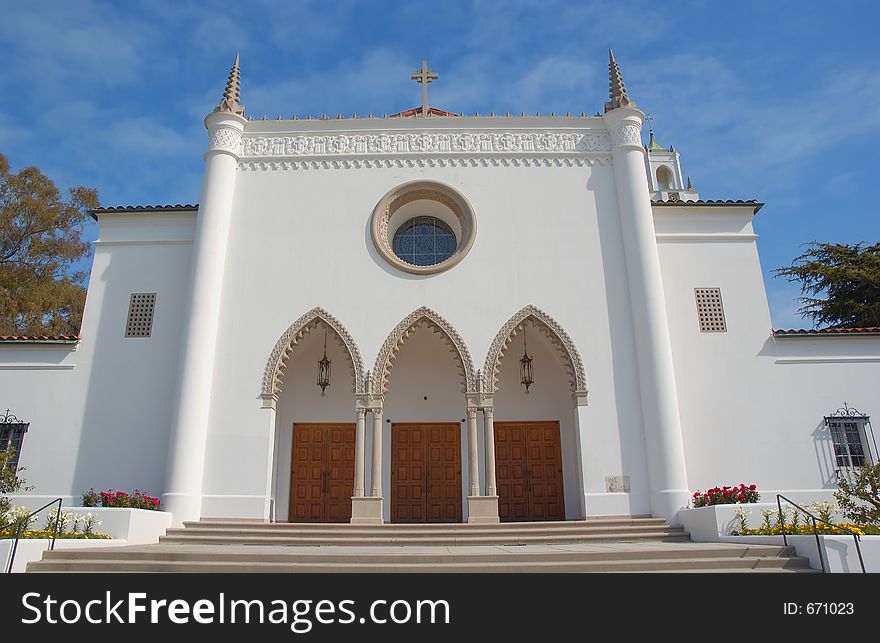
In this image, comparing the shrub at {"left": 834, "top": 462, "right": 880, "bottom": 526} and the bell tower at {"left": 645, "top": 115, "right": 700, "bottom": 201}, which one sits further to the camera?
the bell tower at {"left": 645, "top": 115, "right": 700, "bottom": 201}

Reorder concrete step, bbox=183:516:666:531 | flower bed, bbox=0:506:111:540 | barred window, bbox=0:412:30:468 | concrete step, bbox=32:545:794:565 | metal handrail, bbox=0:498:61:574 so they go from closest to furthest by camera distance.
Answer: metal handrail, bbox=0:498:61:574
concrete step, bbox=32:545:794:565
flower bed, bbox=0:506:111:540
concrete step, bbox=183:516:666:531
barred window, bbox=0:412:30:468

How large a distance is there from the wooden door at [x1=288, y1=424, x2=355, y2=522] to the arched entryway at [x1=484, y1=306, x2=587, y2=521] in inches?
145

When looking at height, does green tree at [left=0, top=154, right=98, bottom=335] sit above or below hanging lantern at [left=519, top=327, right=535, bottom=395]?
above

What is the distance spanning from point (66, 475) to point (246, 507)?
14.1 ft

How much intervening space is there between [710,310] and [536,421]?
4.94 m

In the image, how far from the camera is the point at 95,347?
14578mm

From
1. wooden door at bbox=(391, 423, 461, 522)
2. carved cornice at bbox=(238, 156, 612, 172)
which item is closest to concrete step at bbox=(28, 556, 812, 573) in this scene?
wooden door at bbox=(391, 423, 461, 522)

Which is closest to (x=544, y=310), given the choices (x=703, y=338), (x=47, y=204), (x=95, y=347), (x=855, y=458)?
(x=703, y=338)

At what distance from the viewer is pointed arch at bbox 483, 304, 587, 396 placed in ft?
45.2

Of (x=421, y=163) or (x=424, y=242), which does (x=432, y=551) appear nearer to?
(x=424, y=242)

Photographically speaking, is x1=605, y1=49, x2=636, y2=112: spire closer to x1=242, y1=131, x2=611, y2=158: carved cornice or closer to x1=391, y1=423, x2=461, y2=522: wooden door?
x1=242, y1=131, x2=611, y2=158: carved cornice

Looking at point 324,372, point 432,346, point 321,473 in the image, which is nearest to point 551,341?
point 432,346

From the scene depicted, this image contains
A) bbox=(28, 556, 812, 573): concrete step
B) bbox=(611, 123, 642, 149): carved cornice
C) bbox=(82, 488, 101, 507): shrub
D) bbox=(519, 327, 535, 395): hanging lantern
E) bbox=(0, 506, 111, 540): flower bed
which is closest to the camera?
bbox=(28, 556, 812, 573): concrete step
